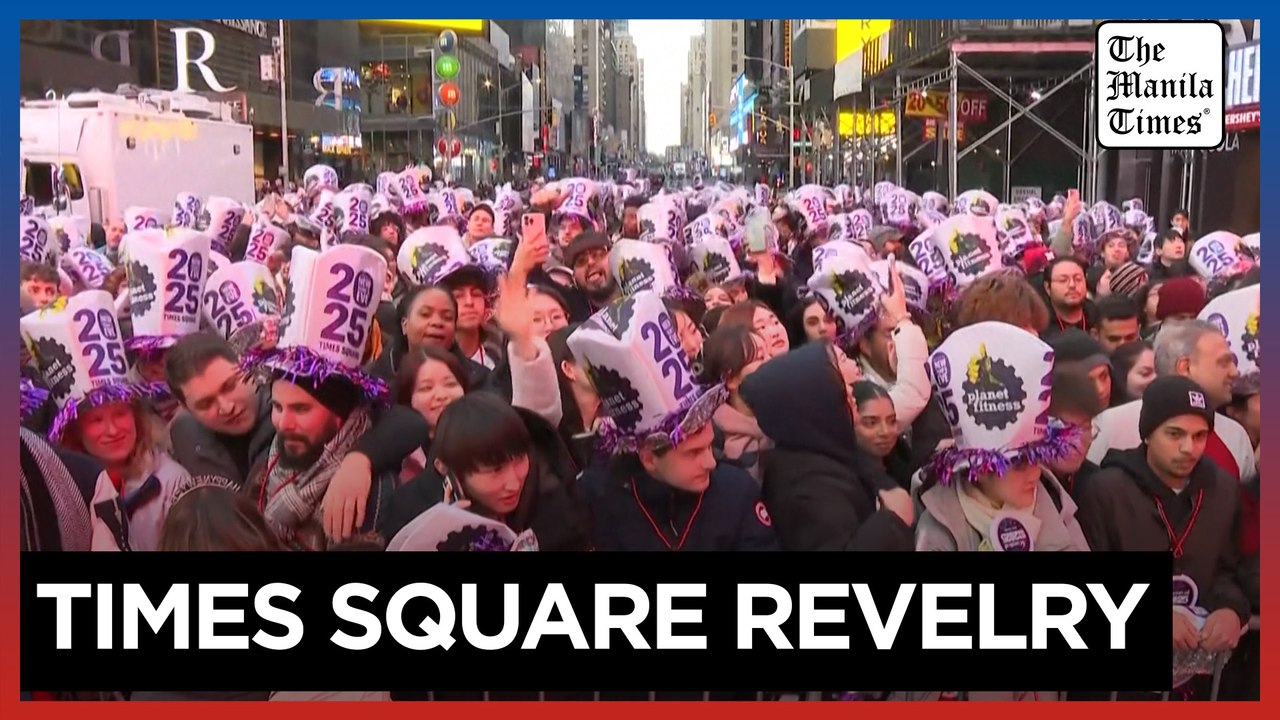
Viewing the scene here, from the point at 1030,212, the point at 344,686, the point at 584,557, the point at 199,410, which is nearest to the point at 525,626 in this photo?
the point at 584,557

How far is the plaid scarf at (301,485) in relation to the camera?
13.6 ft

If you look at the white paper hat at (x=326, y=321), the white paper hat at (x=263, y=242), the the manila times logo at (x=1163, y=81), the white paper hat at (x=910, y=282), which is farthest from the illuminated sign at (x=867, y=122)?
the white paper hat at (x=263, y=242)

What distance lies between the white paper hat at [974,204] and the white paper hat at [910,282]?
0.28 meters

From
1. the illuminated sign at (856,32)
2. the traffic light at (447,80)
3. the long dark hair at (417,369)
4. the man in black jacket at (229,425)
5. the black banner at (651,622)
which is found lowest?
the black banner at (651,622)

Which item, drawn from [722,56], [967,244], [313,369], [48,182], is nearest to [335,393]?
[313,369]

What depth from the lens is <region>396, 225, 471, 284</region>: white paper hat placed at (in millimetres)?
4758

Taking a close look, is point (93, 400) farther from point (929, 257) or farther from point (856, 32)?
point (929, 257)

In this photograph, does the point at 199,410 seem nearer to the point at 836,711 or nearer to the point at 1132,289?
the point at 836,711

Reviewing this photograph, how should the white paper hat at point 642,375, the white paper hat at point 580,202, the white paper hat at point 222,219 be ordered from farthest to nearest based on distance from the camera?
the white paper hat at point 580,202
the white paper hat at point 222,219
the white paper hat at point 642,375

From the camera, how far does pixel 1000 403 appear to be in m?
4.02

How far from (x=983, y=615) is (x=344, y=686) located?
6.70 feet

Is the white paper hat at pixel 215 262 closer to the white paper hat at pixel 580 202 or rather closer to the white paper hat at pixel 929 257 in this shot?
the white paper hat at pixel 580 202

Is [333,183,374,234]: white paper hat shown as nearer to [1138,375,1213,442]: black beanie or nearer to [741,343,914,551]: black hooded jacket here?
[741,343,914,551]: black hooded jacket

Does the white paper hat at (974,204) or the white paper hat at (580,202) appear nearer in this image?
the white paper hat at (974,204)
